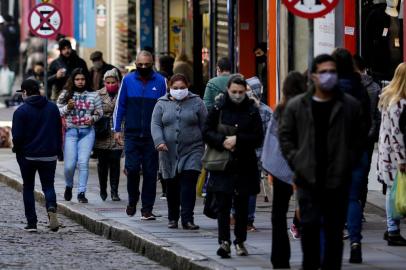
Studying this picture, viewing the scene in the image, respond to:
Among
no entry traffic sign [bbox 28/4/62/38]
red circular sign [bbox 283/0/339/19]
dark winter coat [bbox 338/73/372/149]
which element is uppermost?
no entry traffic sign [bbox 28/4/62/38]

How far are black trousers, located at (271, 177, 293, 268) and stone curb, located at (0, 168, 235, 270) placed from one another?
1.35ft

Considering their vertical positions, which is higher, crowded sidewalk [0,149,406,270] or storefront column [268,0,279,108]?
storefront column [268,0,279,108]

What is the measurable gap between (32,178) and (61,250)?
1.84 m

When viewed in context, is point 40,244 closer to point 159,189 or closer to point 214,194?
point 214,194

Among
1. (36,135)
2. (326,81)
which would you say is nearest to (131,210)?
(36,135)

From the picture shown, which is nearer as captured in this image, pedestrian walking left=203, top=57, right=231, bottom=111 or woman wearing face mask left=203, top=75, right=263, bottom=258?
woman wearing face mask left=203, top=75, right=263, bottom=258

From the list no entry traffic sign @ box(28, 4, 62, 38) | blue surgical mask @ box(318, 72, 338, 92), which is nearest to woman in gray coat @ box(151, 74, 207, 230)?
blue surgical mask @ box(318, 72, 338, 92)

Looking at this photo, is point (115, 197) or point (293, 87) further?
point (115, 197)

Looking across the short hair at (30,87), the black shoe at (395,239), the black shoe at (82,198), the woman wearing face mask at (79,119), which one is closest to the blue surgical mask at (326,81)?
the black shoe at (395,239)

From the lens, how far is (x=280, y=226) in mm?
12820

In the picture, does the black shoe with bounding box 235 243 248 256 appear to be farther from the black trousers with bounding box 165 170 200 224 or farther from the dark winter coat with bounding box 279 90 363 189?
the dark winter coat with bounding box 279 90 363 189

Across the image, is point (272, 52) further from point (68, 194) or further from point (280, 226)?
point (280, 226)

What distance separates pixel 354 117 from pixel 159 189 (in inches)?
471

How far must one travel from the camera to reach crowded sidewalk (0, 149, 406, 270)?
43.2 ft
